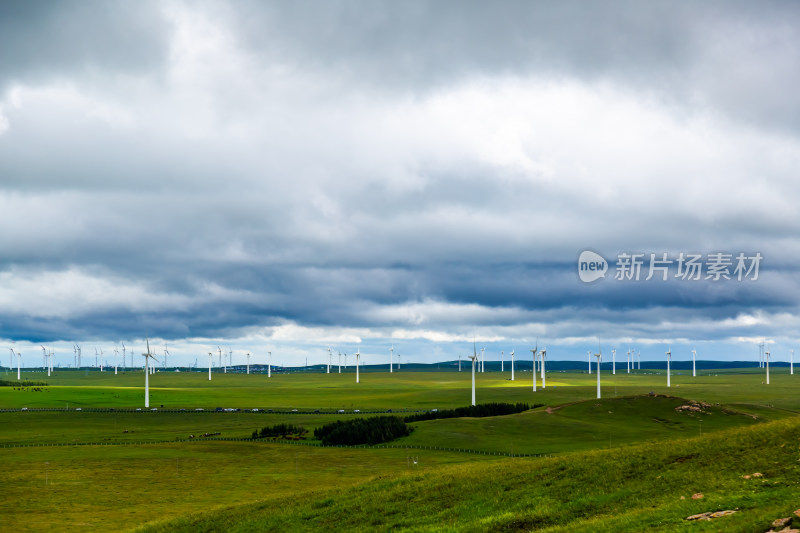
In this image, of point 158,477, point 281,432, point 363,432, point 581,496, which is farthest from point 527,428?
point 581,496

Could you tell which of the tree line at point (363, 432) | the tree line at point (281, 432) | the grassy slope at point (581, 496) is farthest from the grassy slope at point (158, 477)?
the tree line at point (281, 432)

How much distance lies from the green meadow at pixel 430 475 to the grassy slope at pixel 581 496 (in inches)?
6.8

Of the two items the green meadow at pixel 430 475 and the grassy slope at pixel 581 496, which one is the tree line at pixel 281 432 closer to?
the green meadow at pixel 430 475

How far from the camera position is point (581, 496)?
44500 millimetres

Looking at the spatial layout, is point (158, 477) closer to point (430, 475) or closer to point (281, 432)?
point (430, 475)

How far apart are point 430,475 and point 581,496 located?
2300 centimetres

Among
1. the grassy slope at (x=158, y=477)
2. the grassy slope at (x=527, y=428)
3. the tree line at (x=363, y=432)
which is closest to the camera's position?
the grassy slope at (x=158, y=477)

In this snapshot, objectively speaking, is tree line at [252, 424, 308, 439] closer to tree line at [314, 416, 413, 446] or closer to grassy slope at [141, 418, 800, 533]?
tree line at [314, 416, 413, 446]

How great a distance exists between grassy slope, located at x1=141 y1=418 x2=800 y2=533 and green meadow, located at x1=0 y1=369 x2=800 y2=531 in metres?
0.17

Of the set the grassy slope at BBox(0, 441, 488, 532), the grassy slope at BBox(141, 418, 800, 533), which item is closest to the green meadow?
the grassy slope at BBox(141, 418, 800, 533)

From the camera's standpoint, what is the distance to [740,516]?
31.2 metres

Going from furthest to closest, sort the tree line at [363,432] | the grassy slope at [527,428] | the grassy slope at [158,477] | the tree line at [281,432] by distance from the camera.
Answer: the tree line at [281,432]
the tree line at [363,432]
the grassy slope at [527,428]
the grassy slope at [158,477]

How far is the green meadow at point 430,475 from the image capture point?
4078cm

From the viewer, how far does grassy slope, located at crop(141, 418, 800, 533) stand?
35062 mm
